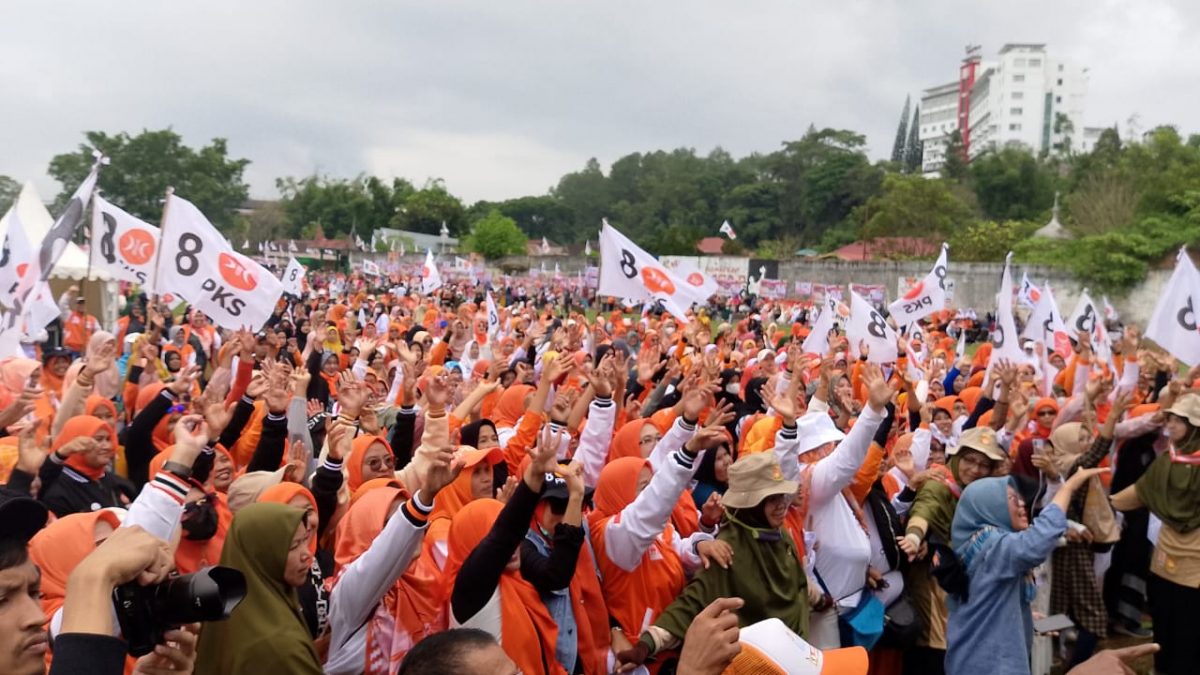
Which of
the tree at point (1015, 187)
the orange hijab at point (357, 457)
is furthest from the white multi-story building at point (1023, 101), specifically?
the orange hijab at point (357, 457)

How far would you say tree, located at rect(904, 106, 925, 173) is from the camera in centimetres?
13275

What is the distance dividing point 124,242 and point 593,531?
7.77 meters

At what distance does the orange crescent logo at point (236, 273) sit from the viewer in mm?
8102

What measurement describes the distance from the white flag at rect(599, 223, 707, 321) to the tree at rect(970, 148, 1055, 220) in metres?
60.4

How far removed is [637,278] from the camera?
396 inches

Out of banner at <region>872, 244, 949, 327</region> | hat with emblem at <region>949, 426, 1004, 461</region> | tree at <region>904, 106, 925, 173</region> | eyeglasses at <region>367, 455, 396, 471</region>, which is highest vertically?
tree at <region>904, 106, 925, 173</region>

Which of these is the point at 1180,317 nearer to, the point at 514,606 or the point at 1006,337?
the point at 1006,337

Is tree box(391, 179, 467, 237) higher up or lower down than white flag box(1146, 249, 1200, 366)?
higher up

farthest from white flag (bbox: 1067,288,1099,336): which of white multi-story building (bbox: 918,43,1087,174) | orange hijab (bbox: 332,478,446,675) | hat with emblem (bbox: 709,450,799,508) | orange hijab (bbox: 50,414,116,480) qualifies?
white multi-story building (bbox: 918,43,1087,174)

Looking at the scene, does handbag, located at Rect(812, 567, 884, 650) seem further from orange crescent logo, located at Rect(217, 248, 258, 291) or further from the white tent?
the white tent

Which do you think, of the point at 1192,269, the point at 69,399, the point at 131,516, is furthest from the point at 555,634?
the point at 1192,269

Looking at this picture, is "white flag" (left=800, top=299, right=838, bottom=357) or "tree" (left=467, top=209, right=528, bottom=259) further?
"tree" (left=467, top=209, right=528, bottom=259)

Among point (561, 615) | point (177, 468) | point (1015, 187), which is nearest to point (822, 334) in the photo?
point (561, 615)

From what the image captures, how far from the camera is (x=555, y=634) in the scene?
10.5ft
